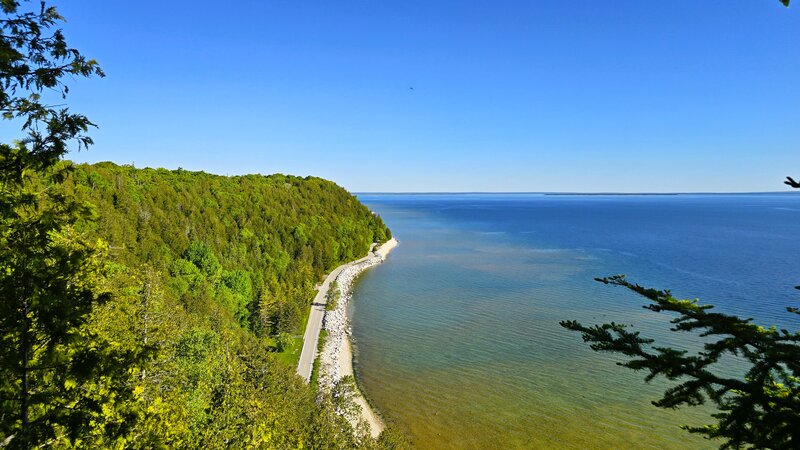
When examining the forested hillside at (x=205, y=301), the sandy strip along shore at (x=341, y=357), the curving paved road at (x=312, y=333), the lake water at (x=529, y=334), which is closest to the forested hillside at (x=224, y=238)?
the forested hillside at (x=205, y=301)

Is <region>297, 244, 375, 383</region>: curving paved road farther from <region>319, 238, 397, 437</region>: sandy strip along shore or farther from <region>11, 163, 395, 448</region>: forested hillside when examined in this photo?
<region>11, 163, 395, 448</region>: forested hillside

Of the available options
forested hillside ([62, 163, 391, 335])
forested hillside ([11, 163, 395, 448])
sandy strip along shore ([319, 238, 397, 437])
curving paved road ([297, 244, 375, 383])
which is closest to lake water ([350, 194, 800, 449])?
sandy strip along shore ([319, 238, 397, 437])

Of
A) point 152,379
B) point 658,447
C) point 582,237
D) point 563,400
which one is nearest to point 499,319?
point 563,400

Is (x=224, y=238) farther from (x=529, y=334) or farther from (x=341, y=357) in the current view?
(x=529, y=334)

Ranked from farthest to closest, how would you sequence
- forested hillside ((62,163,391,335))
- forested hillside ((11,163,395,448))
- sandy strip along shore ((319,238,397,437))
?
1. forested hillside ((62,163,391,335))
2. sandy strip along shore ((319,238,397,437))
3. forested hillside ((11,163,395,448))

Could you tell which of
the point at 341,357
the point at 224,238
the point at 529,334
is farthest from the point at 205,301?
the point at 529,334

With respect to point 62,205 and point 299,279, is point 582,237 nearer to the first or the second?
point 299,279
